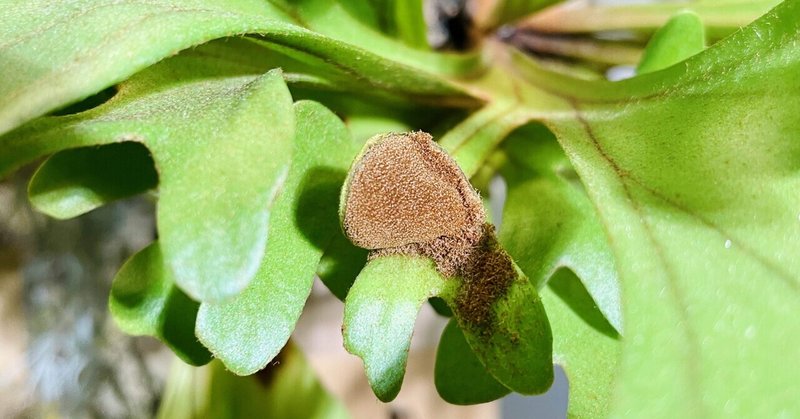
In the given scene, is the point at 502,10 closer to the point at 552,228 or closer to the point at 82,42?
the point at 552,228

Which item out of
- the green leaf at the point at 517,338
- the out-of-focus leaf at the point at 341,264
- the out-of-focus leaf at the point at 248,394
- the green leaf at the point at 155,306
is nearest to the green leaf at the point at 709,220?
the green leaf at the point at 517,338

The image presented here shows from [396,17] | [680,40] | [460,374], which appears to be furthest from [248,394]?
[680,40]

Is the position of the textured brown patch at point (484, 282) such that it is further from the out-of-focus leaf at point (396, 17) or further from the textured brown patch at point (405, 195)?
the out-of-focus leaf at point (396, 17)

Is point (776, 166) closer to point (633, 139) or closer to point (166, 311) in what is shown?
point (633, 139)

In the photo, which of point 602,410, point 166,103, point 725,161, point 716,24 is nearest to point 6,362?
point 166,103

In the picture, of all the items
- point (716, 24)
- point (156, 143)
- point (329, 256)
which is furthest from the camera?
point (716, 24)
